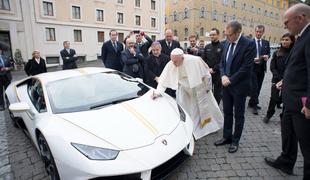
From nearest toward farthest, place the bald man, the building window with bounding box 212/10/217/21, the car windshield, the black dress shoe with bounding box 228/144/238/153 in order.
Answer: the car windshield < the black dress shoe with bounding box 228/144/238/153 < the bald man < the building window with bounding box 212/10/217/21

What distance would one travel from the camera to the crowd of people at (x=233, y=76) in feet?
7.00

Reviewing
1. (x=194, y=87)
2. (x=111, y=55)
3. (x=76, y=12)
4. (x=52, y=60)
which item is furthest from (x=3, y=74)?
(x=76, y=12)

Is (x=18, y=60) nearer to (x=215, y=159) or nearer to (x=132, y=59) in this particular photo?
(x=132, y=59)

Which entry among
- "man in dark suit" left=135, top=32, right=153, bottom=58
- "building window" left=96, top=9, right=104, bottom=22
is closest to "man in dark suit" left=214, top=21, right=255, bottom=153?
"man in dark suit" left=135, top=32, right=153, bottom=58

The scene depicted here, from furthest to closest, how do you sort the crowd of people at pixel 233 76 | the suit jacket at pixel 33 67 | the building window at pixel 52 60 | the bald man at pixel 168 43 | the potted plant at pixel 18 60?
the building window at pixel 52 60, the potted plant at pixel 18 60, the suit jacket at pixel 33 67, the bald man at pixel 168 43, the crowd of people at pixel 233 76

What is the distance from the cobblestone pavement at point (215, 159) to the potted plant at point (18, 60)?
1843 centimetres

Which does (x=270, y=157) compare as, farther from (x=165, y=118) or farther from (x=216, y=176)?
(x=165, y=118)

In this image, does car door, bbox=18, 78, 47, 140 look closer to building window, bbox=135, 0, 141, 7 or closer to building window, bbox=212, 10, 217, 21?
building window, bbox=135, 0, 141, 7

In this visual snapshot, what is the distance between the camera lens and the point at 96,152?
6.83ft

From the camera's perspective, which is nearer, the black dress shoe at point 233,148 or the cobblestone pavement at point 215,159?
the cobblestone pavement at point 215,159

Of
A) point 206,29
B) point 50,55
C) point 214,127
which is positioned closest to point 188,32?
point 206,29

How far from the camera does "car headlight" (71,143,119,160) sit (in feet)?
6.71

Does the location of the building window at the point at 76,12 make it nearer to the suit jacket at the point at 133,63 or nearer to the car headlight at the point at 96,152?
the suit jacket at the point at 133,63

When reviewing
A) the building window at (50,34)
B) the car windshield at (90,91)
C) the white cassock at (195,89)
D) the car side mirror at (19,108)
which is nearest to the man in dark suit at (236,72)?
the white cassock at (195,89)
